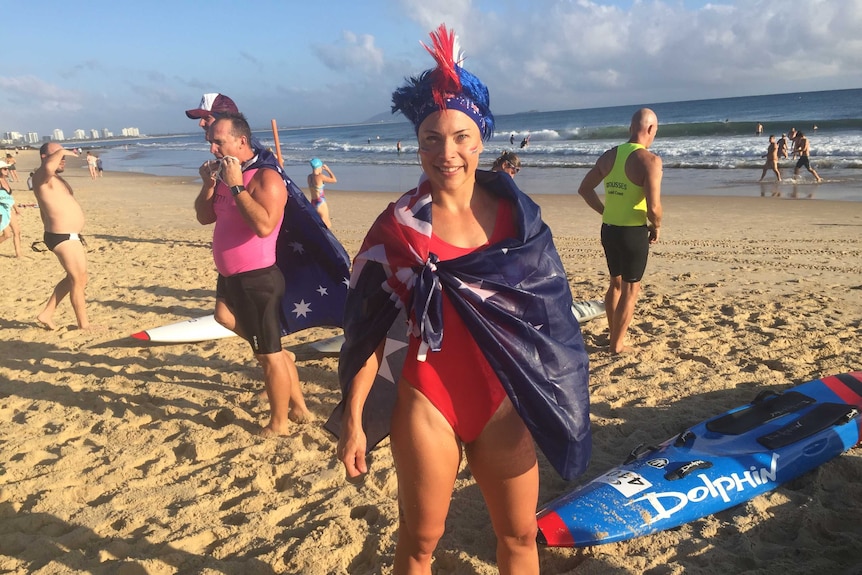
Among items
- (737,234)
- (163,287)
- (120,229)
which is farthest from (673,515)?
(120,229)

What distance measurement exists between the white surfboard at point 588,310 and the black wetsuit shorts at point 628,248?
3.77 ft

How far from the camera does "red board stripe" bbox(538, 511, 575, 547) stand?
2.67m

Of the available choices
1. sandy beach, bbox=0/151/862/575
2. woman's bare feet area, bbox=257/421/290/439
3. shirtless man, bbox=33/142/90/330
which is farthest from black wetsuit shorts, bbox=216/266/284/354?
shirtless man, bbox=33/142/90/330

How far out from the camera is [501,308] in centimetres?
179

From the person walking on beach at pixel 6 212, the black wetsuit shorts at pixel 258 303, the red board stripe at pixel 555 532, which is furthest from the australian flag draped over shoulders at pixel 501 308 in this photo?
the person walking on beach at pixel 6 212

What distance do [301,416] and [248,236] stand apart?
1371 millimetres

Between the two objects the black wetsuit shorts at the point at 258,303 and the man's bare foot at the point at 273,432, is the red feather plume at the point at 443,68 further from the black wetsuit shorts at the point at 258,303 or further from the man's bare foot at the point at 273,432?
the man's bare foot at the point at 273,432

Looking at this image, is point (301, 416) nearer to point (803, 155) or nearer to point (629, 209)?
point (629, 209)

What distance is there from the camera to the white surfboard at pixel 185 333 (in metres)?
5.65

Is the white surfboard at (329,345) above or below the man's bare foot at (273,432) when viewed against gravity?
above

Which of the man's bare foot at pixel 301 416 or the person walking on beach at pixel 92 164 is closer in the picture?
the man's bare foot at pixel 301 416

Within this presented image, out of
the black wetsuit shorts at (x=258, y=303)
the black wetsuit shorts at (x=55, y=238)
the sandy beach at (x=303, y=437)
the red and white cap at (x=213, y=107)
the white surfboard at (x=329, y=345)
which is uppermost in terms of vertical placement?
the red and white cap at (x=213, y=107)

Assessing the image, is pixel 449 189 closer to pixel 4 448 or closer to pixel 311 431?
pixel 311 431

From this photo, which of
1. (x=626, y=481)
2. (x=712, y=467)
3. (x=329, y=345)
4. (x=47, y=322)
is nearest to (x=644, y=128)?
(x=712, y=467)
